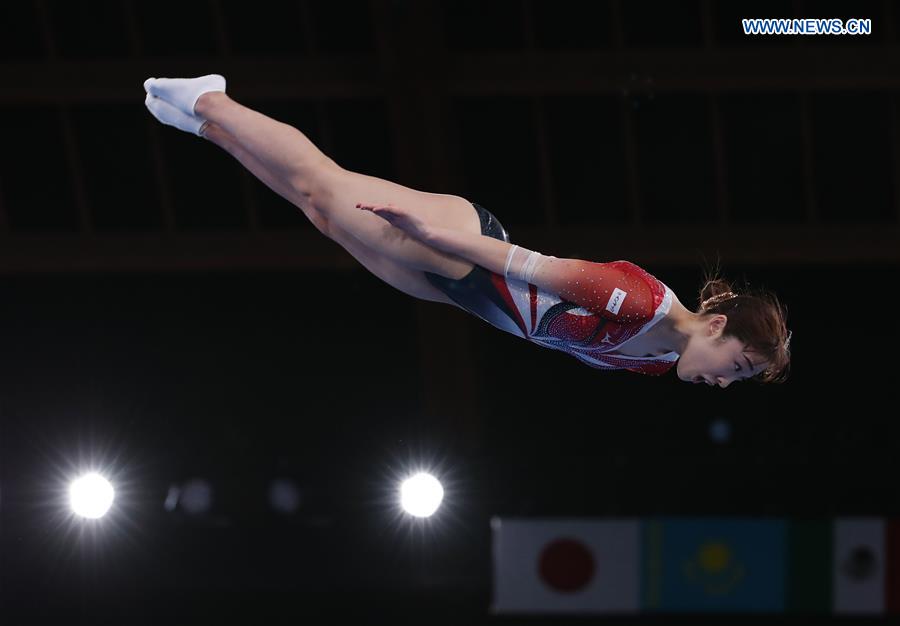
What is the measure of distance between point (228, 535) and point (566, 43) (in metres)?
5.10

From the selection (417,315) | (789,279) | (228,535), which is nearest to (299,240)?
(417,315)

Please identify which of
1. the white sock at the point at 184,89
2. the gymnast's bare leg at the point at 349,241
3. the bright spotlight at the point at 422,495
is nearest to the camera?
the gymnast's bare leg at the point at 349,241

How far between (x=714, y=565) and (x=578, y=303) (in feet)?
17.9

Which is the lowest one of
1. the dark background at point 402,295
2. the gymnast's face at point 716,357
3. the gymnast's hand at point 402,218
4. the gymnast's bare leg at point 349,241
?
the gymnast's face at point 716,357

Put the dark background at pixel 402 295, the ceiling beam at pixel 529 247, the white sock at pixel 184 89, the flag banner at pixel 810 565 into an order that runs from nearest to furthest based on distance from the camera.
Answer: the white sock at pixel 184 89 < the flag banner at pixel 810 565 < the dark background at pixel 402 295 < the ceiling beam at pixel 529 247

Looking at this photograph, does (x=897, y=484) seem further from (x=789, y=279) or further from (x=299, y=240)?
(x=299, y=240)

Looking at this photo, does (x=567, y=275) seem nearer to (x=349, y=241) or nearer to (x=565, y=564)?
(x=349, y=241)

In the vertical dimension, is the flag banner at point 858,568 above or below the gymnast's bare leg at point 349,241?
above

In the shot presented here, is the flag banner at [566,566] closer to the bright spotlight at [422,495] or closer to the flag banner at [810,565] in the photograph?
the bright spotlight at [422,495]

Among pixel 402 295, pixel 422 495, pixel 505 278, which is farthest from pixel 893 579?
pixel 505 278

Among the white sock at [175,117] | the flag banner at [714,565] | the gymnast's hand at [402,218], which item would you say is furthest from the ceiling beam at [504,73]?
the gymnast's hand at [402,218]

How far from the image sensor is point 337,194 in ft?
14.3

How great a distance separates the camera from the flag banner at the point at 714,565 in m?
8.89

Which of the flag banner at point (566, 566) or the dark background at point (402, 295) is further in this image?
the dark background at point (402, 295)
